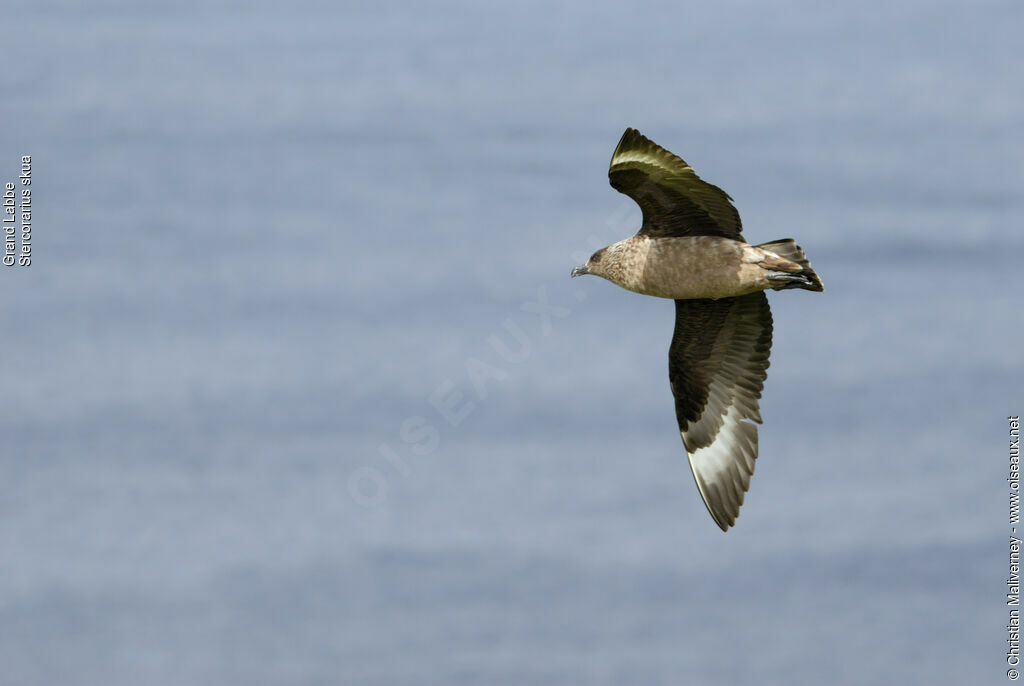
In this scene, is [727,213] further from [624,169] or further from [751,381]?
[751,381]

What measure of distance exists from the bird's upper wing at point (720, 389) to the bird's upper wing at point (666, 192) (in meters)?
1.14

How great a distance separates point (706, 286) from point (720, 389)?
1.76 meters

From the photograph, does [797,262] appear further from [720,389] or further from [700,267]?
[720,389]

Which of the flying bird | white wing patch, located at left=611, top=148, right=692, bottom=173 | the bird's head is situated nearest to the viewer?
white wing patch, located at left=611, top=148, right=692, bottom=173

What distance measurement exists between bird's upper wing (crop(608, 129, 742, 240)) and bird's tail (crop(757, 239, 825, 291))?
349 mm

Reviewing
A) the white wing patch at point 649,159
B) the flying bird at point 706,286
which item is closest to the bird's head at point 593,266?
the flying bird at point 706,286

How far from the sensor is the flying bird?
13117 mm

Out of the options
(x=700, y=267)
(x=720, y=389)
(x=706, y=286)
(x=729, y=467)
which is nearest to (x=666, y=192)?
(x=700, y=267)

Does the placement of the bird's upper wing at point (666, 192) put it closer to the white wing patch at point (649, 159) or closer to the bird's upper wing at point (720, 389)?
the white wing patch at point (649, 159)

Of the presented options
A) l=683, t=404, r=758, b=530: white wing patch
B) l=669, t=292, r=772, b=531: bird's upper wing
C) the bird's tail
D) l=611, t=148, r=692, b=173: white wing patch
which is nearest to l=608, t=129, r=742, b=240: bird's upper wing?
l=611, t=148, r=692, b=173: white wing patch

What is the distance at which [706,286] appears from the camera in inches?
527

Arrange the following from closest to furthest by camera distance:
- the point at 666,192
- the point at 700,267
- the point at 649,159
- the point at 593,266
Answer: the point at 649,159 < the point at 666,192 < the point at 700,267 < the point at 593,266

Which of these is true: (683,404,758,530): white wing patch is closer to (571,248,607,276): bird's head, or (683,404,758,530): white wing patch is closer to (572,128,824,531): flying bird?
(572,128,824,531): flying bird

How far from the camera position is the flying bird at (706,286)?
13.1 metres
